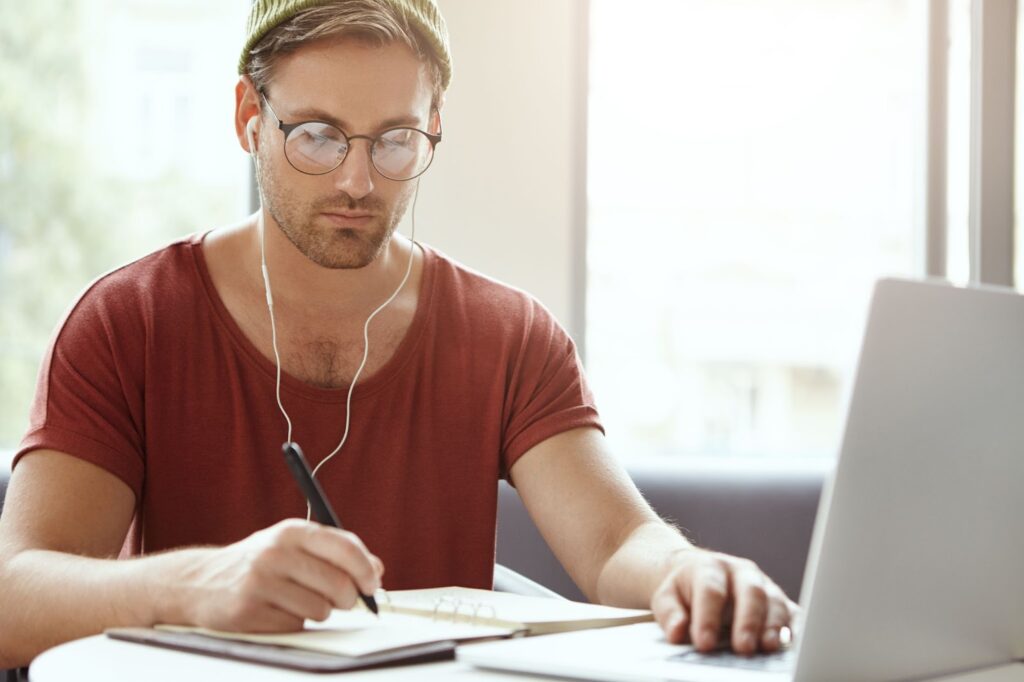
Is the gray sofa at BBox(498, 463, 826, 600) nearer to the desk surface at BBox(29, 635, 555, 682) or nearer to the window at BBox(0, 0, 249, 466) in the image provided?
the window at BBox(0, 0, 249, 466)

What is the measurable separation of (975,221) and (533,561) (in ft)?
5.91

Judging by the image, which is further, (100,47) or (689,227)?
(689,227)

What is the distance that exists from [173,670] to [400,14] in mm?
1106

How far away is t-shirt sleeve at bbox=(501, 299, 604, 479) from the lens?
1.73 meters

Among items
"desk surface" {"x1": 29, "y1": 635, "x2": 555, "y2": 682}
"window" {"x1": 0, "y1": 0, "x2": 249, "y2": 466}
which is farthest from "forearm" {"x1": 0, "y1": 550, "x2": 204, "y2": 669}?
"window" {"x1": 0, "y1": 0, "x2": 249, "y2": 466}

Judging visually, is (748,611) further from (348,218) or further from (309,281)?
(309,281)

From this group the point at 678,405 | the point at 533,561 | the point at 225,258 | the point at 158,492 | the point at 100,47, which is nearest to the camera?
the point at 158,492

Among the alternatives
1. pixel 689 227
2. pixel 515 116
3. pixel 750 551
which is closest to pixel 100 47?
pixel 515 116

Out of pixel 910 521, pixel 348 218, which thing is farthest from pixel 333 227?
pixel 910 521

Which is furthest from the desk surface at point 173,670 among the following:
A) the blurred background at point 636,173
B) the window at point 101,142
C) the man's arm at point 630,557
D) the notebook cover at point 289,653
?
the window at point 101,142

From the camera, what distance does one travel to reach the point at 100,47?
116 inches

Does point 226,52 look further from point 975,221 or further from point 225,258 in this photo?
point 975,221

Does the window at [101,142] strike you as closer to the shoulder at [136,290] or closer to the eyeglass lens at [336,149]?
the shoulder at [136,290]

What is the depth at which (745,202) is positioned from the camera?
11.1ft
